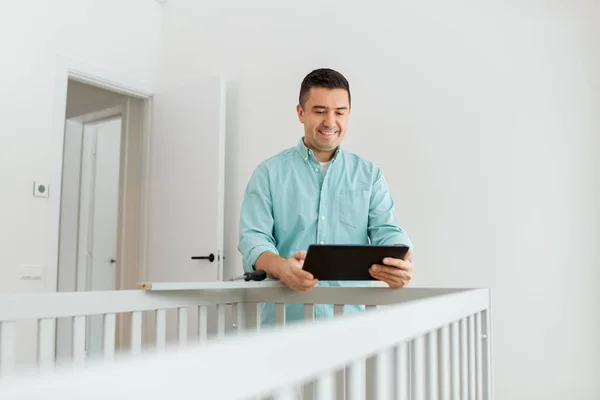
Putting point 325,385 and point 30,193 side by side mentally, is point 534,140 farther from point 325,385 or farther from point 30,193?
point 30,193

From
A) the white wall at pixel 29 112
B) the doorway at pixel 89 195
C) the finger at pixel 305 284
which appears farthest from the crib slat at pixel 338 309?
the doorway at pixel 89 195

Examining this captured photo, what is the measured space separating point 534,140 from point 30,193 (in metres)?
2.50

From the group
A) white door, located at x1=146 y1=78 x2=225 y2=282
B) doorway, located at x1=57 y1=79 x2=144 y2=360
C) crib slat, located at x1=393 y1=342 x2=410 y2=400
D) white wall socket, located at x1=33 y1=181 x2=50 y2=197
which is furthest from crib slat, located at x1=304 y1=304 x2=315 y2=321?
doorway, located at x1=57 y1=79 x2=144 y2=360

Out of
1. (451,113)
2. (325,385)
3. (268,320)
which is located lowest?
(268,320)

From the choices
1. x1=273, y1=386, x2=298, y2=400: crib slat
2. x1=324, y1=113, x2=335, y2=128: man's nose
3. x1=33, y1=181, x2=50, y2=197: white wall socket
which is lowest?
x1=273, y1=386, x2=298, y2=400: crib slat

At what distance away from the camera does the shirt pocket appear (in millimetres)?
1838

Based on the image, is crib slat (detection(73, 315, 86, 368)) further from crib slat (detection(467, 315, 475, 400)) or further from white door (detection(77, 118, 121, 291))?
white door (detection(77, 118, 121, 291))

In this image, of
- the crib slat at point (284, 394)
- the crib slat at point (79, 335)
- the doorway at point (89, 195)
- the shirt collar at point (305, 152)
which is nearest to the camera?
the crib slat at point (284, 394)

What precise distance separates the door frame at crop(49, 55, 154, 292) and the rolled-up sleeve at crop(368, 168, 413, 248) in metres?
2.09

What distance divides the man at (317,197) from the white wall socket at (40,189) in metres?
1.80

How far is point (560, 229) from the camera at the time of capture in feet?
8.25

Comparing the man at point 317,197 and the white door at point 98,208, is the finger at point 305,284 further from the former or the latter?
the white door at point 98,208

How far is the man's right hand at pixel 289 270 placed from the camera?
158 cm

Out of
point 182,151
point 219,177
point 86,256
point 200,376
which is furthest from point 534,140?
point 86,256
